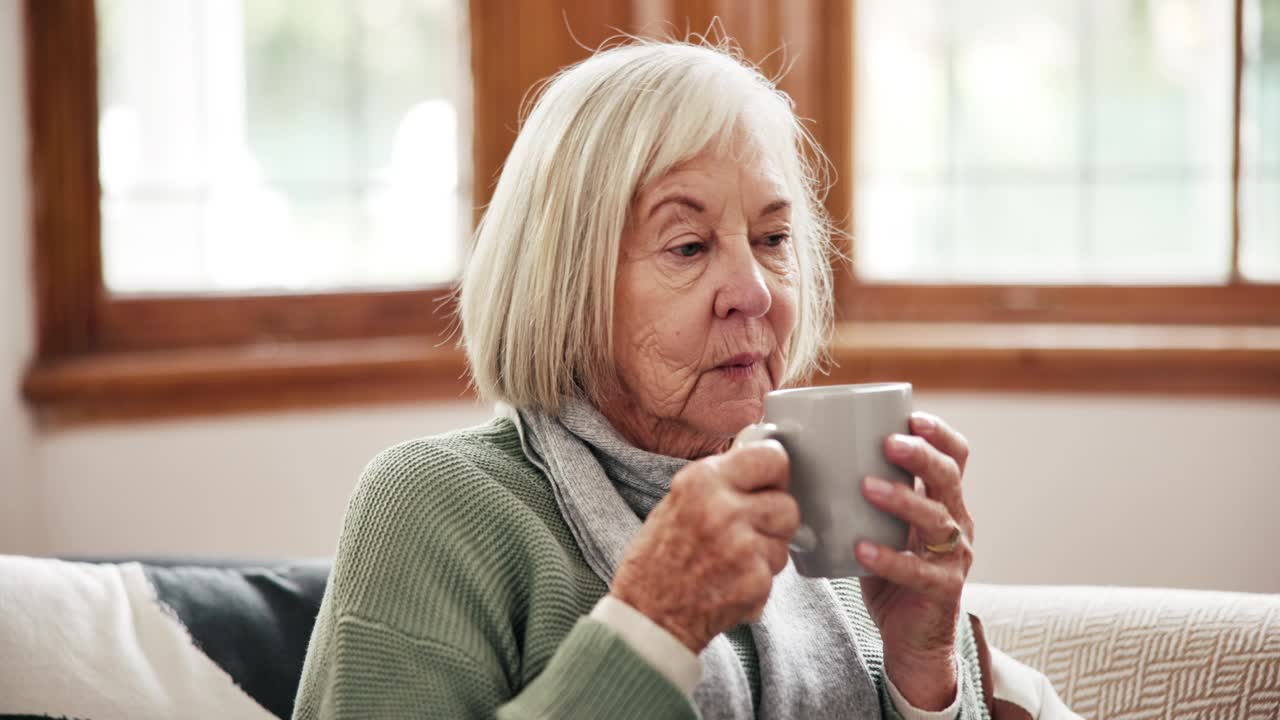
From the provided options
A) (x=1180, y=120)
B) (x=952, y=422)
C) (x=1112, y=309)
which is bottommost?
(x=952, y=422)

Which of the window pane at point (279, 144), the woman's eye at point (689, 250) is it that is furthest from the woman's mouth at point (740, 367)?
the window pane at point (279, 144)

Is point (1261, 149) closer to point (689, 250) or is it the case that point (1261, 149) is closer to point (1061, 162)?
point (1061, 162)

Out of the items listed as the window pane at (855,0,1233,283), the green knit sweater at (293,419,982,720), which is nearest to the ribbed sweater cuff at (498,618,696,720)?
the green knit sweater at (293,419,982,720)

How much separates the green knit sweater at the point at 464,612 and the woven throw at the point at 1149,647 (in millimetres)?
512

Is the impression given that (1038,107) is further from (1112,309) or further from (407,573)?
(407,573)

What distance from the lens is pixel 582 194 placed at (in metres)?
1.15

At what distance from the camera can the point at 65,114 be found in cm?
237

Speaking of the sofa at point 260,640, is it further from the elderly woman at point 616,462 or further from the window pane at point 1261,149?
the window pane at point 1261,149

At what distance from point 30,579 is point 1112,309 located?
2.22 meters

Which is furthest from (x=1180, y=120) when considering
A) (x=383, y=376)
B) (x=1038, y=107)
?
(x=383, y=376)

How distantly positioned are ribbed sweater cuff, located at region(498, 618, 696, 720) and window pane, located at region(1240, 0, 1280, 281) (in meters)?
2.25

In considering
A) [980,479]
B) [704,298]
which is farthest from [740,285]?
[980,479]

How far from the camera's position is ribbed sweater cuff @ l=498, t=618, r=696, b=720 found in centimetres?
88

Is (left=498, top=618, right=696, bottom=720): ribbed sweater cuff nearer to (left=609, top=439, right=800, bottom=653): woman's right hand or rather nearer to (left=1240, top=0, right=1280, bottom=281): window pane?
(left=609, top=439, right=800, bottom=653): woman's right hand
